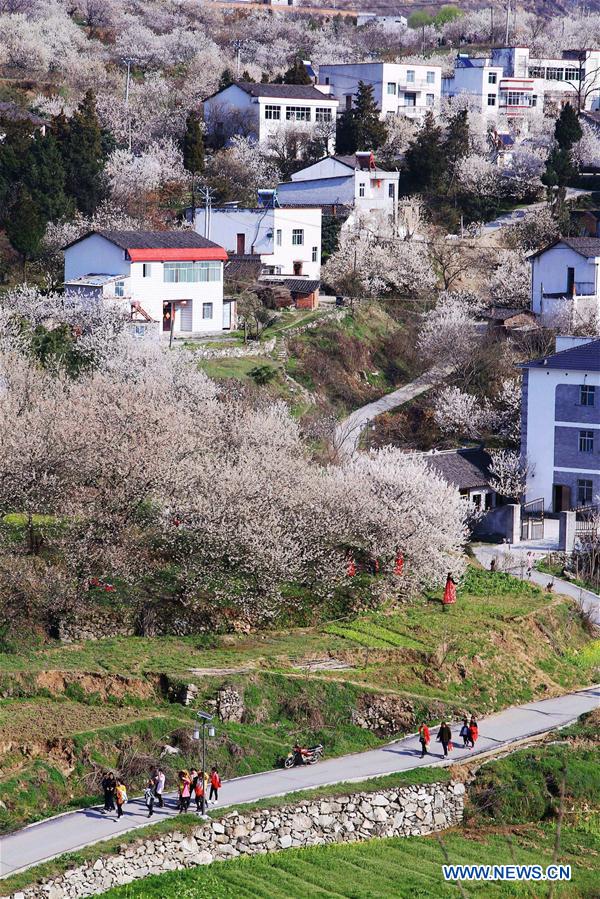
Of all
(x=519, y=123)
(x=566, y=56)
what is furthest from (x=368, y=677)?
(x=566, y=56)

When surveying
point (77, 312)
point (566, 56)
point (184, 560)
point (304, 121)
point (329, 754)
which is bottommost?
point (329, 754)

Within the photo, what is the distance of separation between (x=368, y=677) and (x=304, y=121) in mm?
52855

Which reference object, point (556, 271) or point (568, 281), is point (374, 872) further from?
point (556, 271)

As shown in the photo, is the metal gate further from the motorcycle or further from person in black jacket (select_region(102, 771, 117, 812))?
person in black jacket (select_region(102, 771, 117, 812))

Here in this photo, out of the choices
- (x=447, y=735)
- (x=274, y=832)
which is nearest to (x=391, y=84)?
(x=447, y=735)

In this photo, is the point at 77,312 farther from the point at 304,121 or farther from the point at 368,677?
the point at 304,121

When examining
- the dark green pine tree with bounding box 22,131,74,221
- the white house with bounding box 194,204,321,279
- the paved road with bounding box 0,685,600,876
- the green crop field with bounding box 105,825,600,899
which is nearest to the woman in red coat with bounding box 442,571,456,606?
the paved road with bounding box 0,685,600,876

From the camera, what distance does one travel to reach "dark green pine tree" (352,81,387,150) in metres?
76.1

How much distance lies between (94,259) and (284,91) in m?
28.0

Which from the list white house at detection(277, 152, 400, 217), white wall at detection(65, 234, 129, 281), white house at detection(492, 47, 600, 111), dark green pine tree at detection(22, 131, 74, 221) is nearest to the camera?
white wall at detection(65, 234, 129, 281)

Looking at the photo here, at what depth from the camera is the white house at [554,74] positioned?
91.8 meters

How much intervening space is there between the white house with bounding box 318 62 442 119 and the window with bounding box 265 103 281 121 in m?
5.62

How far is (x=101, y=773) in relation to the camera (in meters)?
26.6

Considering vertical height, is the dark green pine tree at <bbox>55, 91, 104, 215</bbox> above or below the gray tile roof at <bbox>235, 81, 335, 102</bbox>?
below
